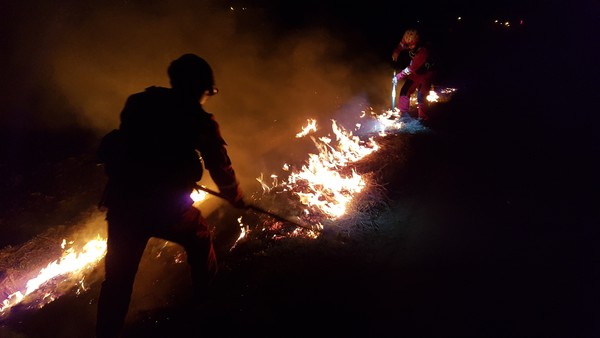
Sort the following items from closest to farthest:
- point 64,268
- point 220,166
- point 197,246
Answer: point 220,166 → point 197,246 → point 64,268

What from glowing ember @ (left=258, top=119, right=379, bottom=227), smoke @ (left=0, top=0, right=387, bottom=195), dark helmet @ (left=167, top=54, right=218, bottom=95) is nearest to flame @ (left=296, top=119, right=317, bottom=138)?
smoke @ (left=0, top=0, right=387, bottom=195)

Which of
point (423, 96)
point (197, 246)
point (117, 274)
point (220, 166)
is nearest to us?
point (117, 274)

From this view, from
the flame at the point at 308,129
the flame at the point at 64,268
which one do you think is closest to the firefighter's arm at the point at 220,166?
the flame at the point at 64,268

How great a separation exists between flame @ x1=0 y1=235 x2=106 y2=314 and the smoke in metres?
2.54

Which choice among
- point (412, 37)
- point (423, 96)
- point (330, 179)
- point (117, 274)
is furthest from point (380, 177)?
point (412, 37)

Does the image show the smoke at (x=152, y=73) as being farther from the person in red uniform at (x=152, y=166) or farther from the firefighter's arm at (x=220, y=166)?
the person in red uniform at (x=152, y=166)

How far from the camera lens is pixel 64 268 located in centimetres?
421

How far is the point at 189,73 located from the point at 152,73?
851cm

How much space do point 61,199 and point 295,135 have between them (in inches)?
194

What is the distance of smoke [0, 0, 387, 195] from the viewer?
7.96 meters

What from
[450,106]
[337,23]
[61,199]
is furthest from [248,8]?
[61,199]

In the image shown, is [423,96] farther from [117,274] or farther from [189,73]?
[117,274]

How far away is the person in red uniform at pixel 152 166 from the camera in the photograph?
261 centimetres

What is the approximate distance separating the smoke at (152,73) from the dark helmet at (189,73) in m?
3.14
